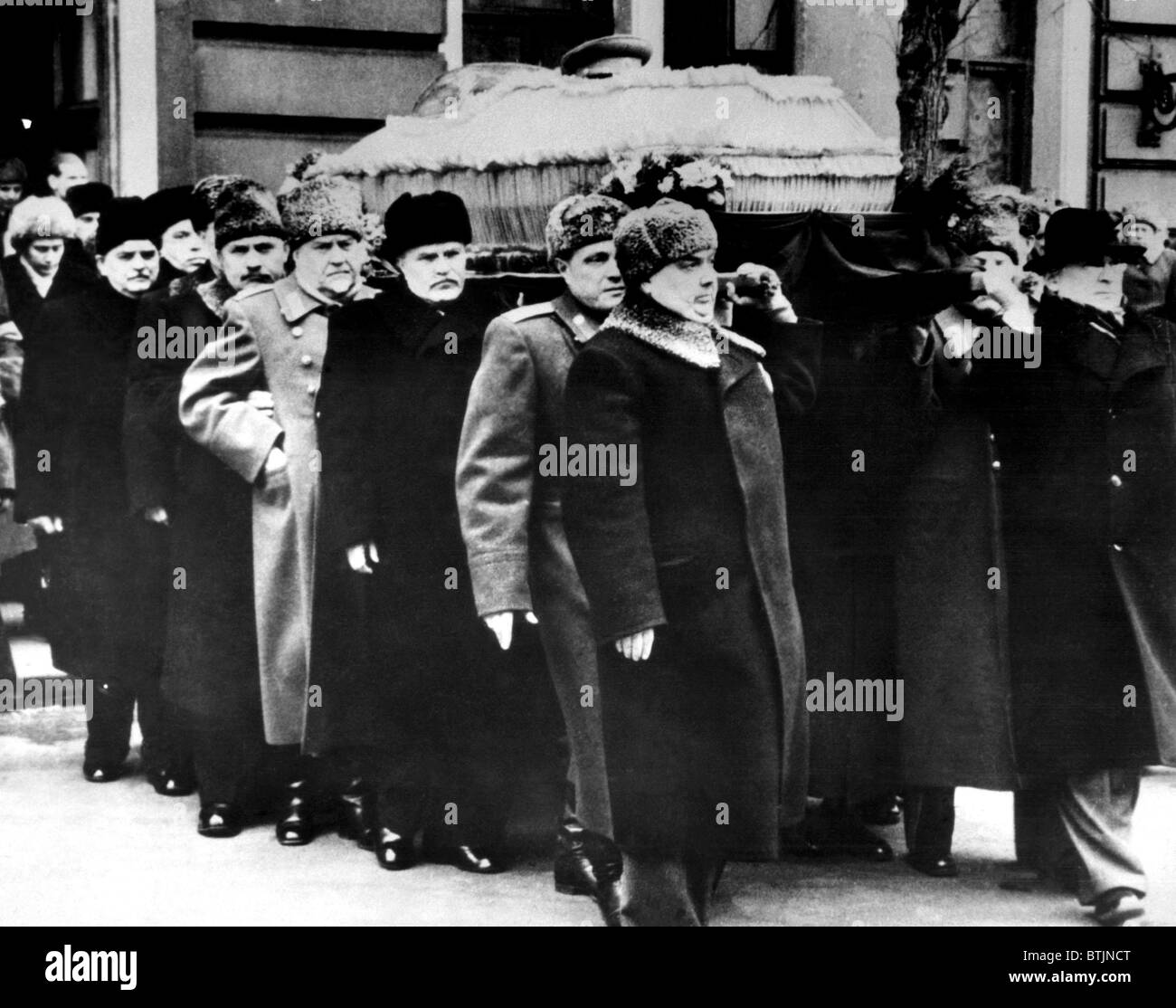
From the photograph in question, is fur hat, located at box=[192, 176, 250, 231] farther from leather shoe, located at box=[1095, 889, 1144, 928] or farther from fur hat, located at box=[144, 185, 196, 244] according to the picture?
leather shoe, located at box=[1095, 889, 1144, 928]

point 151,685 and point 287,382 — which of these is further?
point 151,685

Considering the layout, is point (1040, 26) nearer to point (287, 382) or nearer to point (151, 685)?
point (287, 382)

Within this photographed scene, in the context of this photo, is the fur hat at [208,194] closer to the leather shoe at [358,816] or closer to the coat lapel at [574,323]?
the coat lapel at [574,323]

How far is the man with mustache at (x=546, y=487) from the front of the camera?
448 cm

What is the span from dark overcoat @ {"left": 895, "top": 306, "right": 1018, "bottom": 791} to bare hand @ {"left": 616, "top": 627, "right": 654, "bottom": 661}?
90 cm

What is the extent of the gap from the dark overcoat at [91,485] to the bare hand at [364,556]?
2.45ft

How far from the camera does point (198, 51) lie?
6246mm

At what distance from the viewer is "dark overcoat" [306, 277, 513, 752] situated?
475cm

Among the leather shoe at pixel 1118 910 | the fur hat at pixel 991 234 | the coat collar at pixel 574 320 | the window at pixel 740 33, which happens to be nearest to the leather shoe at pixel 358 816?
the coat collar at pixel 574 320

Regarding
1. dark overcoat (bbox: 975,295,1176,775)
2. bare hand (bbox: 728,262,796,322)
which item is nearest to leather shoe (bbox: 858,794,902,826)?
dark overcoat (bbox: 975,295,1176,775)

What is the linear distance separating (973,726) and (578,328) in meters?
1.33

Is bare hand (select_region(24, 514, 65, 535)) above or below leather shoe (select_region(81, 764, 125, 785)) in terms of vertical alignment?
above

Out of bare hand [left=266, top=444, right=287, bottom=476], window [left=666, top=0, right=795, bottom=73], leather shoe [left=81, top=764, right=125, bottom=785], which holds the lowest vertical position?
leather shoe [left=81, top=764, right=125, bottom=785]
